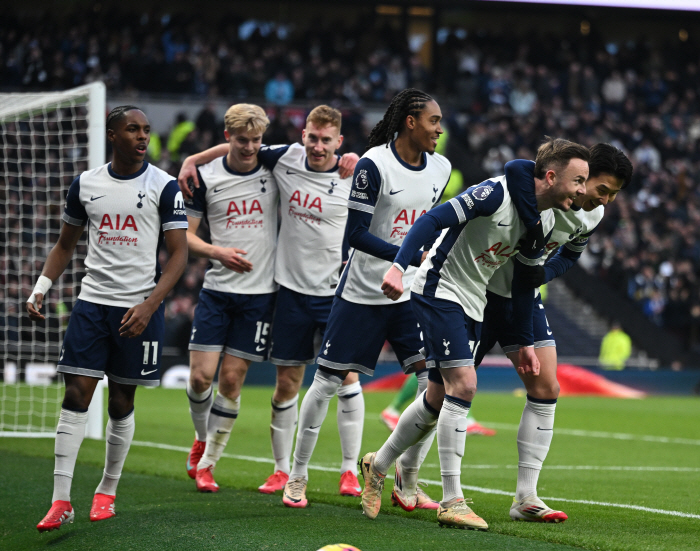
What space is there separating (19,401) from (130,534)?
8.90 meters

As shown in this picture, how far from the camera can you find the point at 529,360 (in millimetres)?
5195

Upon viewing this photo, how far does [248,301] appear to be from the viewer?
6625mm

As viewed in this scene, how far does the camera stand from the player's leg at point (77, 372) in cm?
531

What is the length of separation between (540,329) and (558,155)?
3.62 ft

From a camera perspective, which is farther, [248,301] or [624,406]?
[624,406]

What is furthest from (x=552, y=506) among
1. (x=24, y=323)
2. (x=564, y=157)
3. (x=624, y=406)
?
(x=624, y=406)

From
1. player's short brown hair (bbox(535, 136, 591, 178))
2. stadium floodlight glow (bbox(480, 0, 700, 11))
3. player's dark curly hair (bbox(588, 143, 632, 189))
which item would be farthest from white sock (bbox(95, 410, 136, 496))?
stadium floodlight glow (bbox(480, 0, 700, 11))

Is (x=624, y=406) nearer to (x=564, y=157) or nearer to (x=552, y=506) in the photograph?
(x=552, y=506)

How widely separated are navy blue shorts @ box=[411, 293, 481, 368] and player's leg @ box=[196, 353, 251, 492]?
1.92m

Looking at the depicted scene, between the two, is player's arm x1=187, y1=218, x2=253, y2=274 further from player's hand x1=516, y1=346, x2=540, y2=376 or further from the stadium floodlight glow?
the stadium floodlight glow

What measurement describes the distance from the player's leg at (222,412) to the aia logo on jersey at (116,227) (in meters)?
1.46

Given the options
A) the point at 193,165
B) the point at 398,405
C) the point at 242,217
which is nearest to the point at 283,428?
the point at 242,217

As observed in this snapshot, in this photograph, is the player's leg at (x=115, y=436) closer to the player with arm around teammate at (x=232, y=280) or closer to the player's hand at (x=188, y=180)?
the player with arm around teammate at (x=232, y=280)

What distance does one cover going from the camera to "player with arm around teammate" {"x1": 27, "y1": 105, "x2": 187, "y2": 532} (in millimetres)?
5340
